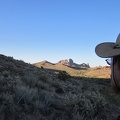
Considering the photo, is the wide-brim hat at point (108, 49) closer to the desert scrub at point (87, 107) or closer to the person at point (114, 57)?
the person at point (114, 57)

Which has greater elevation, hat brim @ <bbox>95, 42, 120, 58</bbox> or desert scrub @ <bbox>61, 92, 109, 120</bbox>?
hat brim @ <bbox>95, 42, 120, 58</bbox>

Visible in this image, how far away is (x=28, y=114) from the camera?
30.5ft

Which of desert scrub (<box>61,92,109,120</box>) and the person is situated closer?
the person

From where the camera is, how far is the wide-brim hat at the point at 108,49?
2812mm

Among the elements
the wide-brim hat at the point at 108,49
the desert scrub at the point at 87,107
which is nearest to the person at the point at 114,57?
the wide-brim hat at the point at 108,49

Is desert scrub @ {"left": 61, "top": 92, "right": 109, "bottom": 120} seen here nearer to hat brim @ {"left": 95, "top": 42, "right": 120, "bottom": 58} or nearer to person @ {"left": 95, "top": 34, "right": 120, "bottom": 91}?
hat brim @ {"left": 95, "top": 42, "right": 120, "bottom": 58}

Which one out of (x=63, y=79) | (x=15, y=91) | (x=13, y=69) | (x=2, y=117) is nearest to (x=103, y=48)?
(x=2, y=117)

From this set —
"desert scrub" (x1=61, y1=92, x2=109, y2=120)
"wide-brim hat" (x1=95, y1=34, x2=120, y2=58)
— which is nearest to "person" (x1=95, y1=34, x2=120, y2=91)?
"wide-brim hat" (x1=95, y1=34, x2=120, y2=58)

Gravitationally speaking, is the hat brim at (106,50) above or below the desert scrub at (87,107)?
above

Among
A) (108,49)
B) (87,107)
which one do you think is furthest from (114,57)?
(87,107)

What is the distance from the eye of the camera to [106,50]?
2988mm

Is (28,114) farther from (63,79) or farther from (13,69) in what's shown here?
(63,79)

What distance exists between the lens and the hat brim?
2804 millimetres

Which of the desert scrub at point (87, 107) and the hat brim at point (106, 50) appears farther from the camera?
the desert scrub at point (87, 107)
